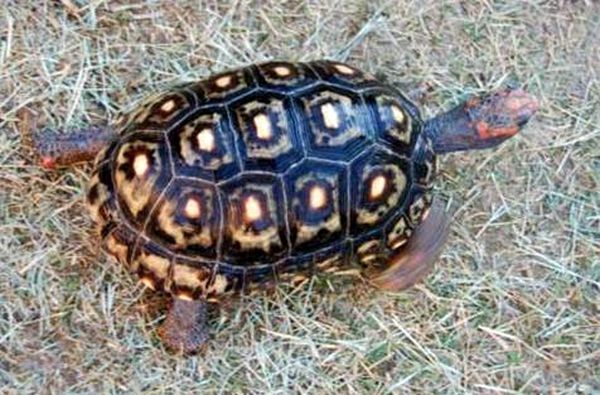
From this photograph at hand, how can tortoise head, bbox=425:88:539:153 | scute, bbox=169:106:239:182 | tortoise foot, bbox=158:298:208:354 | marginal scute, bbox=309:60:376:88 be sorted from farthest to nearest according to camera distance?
tortoise head, bbox=425:88:539:153
tortoise foot, bbox=158:298:208:354
marginal scute, bbox=309:60:376:88
scute, bbox=169:106:239:182

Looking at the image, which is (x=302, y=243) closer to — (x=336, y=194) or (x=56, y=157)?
(x=336, y=194)

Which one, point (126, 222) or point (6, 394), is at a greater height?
point (126, 222)

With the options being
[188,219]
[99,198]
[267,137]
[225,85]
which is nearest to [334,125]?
[267,137]

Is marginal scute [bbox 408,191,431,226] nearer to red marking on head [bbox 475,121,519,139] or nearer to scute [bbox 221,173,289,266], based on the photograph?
red marking on head [bbox 475,121,519,139]

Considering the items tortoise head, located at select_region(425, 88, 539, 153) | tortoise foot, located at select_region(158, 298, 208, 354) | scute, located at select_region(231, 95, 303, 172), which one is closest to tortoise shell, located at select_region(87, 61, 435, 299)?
scute, located at select_region(231, 95, 303, 172)

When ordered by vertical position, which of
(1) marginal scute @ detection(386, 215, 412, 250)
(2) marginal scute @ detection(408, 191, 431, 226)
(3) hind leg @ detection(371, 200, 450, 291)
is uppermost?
(2) marginal scute @ detection(408, 191, 431, 226)

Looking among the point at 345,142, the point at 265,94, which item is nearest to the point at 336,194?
the point at 345,142

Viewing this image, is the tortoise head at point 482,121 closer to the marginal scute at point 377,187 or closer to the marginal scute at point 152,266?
the marginal scute at point 377,187
